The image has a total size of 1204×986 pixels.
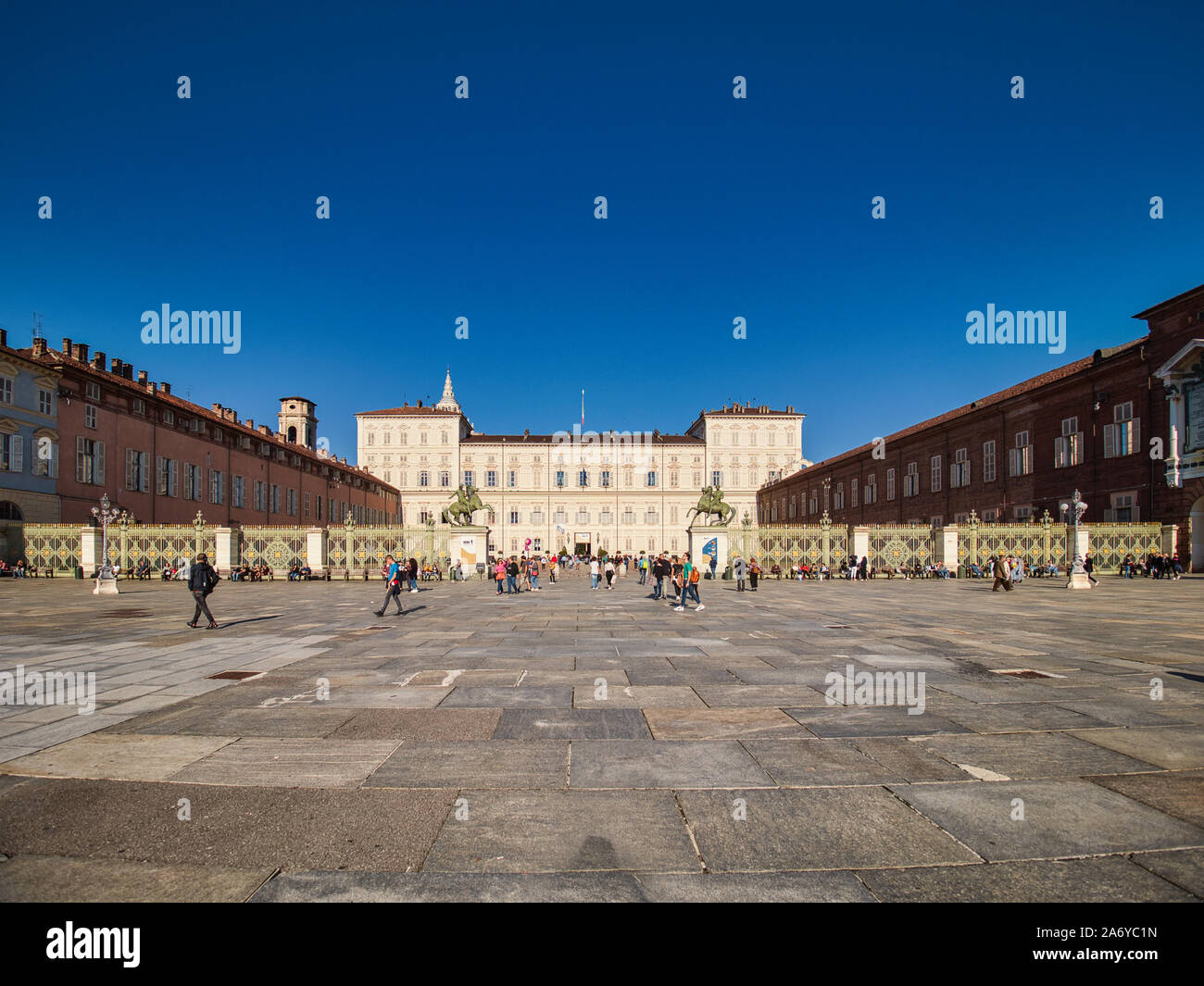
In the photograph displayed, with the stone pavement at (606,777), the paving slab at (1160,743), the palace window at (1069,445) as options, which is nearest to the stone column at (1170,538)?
the palace window at (1069,445)

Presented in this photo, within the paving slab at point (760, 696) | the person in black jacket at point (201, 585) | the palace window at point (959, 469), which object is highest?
the palace window at point (959, 469)

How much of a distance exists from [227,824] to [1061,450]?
39030 millimetres

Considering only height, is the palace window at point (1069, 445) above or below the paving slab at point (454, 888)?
above

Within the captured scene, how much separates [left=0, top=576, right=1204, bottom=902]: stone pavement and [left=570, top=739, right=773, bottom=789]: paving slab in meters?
0.03

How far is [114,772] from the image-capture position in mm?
4328

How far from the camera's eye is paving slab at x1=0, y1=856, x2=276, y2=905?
9.23 ft

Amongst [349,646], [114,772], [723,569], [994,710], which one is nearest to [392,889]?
[114,772]

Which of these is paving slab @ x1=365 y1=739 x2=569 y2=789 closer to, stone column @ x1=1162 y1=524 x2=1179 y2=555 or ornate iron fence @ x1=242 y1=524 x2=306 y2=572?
ornate iron fence @ x1=242 y1=524 x2=306 y2=572

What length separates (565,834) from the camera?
11.2ft

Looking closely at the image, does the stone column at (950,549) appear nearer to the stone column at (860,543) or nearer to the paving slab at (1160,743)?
the stone column at (860,543)

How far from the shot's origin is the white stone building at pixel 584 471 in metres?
71.9

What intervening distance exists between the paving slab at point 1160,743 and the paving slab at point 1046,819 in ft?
2.95
